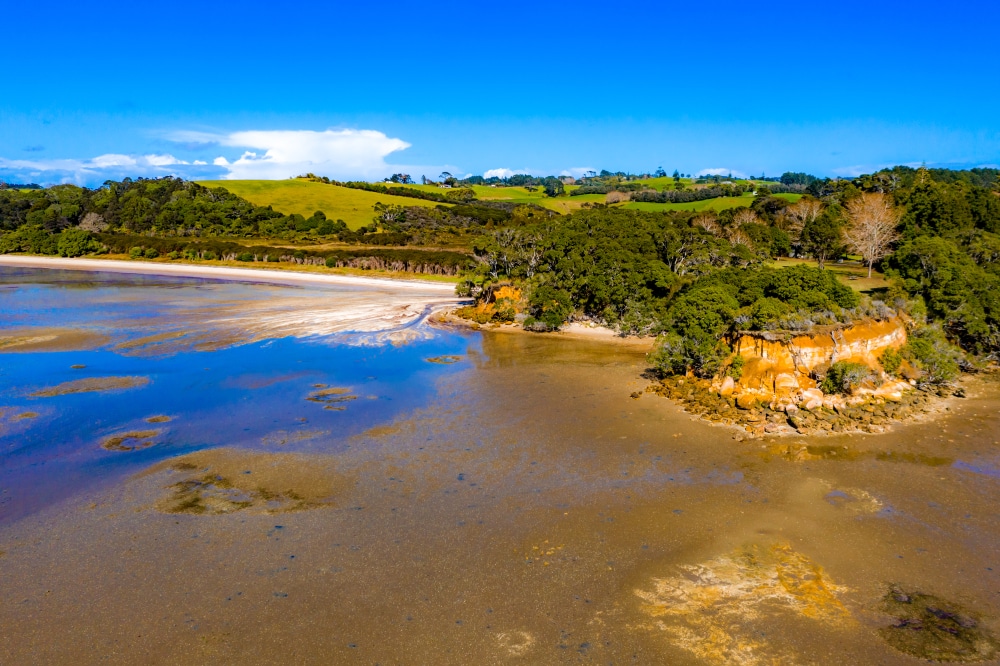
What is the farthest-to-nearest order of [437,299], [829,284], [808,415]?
1. [437,299]
2. [829,284]
3. [808,415]

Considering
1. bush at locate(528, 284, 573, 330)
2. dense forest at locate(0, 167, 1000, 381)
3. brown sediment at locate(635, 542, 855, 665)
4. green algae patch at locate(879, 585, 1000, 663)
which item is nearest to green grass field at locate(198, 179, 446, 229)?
dense forest at locate(0, 167, 1000, 381)

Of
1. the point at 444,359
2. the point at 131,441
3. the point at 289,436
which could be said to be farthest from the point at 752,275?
the point at 131,441

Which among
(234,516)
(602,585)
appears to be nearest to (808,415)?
(602,585)

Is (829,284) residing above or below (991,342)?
above

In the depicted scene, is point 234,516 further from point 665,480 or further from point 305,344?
point 305,344

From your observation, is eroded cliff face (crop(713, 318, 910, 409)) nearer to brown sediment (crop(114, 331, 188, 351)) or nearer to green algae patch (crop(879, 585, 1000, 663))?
green algae patch (crop(879, 585, 1000, 663))

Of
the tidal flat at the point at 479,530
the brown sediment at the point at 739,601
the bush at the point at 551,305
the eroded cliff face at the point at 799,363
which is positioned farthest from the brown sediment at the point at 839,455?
the bush at the point at 551,305

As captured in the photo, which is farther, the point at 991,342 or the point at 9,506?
the point at 991,342
